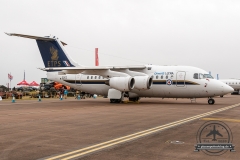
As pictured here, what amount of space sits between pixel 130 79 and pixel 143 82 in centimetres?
127

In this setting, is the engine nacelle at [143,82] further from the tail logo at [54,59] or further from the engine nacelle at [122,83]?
the tail logo at [54,59]

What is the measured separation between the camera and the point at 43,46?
105 feet

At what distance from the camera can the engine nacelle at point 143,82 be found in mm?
26422

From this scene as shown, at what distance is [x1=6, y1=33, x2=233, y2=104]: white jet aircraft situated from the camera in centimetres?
2600

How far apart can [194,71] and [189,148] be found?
768 inches

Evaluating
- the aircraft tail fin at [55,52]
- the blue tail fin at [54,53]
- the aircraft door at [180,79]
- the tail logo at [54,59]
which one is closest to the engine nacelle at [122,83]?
the aircraft door at [180,79]

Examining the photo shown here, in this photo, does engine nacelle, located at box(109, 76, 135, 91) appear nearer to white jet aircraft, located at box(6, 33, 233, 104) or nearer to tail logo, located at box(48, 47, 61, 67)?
white jet aircraft, located at box(6, 33, 233, 104)

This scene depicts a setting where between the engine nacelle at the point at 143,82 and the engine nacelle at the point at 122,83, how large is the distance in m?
0.48

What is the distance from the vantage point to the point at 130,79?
88.2ft

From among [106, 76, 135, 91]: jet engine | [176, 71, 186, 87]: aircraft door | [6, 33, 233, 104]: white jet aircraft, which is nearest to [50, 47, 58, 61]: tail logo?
[6, 33, 233, 104]: white jet aircraft

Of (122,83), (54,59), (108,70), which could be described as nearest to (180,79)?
(122,83)

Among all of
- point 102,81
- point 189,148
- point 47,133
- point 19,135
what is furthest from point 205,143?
point 102,81

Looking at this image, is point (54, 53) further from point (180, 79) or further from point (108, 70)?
point (180, 79)

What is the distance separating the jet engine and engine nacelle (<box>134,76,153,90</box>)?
18.9 inches
